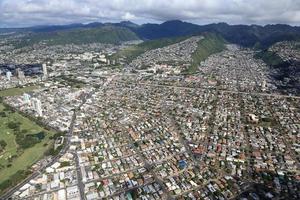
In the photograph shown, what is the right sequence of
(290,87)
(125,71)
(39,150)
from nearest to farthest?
(39,150) → (290,87) → (125,71)

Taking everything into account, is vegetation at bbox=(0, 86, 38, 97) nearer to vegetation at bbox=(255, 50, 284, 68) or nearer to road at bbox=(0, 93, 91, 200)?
road at bbox=(0, 93, 91, 200)

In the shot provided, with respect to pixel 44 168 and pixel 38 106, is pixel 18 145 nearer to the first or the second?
pixel 44 168

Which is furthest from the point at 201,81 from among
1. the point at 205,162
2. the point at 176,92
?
the point at 205,162

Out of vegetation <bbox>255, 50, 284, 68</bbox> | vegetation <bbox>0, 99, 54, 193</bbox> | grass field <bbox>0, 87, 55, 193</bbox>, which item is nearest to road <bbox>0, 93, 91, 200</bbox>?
vegetation <bbox>0, 99, 54, 193</bbox>

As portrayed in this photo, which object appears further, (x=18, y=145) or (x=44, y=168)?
(x=18, y=145)

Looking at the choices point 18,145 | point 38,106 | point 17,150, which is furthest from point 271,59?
point 17,150

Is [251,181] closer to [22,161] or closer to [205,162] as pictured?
[205,162]

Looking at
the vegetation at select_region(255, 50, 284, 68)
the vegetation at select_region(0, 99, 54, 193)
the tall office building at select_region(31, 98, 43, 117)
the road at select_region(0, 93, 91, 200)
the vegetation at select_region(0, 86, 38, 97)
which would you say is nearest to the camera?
the road at select_region(0, 93, 91, 200)

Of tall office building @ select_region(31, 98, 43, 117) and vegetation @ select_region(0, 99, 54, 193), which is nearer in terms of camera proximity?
vegetation @ select_region(0, 99, 54, 193)
